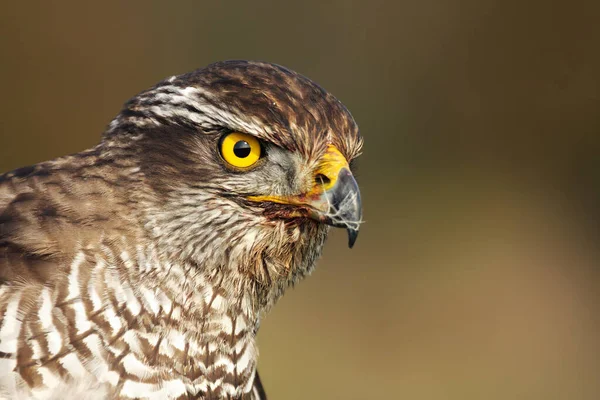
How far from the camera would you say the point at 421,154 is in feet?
28.0

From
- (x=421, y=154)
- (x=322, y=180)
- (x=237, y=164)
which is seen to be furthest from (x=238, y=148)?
(x=421, y=154)

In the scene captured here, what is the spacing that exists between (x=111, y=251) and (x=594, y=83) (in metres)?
6.96

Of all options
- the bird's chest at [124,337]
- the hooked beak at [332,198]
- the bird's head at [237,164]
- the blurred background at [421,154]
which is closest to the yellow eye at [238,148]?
the bird's head at [237,164]

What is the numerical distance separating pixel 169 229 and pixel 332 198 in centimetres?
48

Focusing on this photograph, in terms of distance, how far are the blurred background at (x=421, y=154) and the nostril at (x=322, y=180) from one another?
15.2 feet

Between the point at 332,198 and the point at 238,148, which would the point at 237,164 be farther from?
the point at 332,198

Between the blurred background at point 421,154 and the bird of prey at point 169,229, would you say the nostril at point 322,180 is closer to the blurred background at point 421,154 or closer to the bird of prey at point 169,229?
the bird of prey at point 169,229

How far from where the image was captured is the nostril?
2441 millimetres

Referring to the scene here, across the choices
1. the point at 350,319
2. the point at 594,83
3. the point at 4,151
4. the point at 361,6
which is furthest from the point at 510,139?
the point at 4,151

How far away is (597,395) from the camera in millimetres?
7445

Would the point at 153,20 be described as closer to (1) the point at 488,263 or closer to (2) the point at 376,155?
(2) the point at 376,155

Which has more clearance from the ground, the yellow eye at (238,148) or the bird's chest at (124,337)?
the yellow eye at (238,148)

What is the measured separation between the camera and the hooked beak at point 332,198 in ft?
7.82

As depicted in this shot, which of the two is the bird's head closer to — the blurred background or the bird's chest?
the bird's chest
